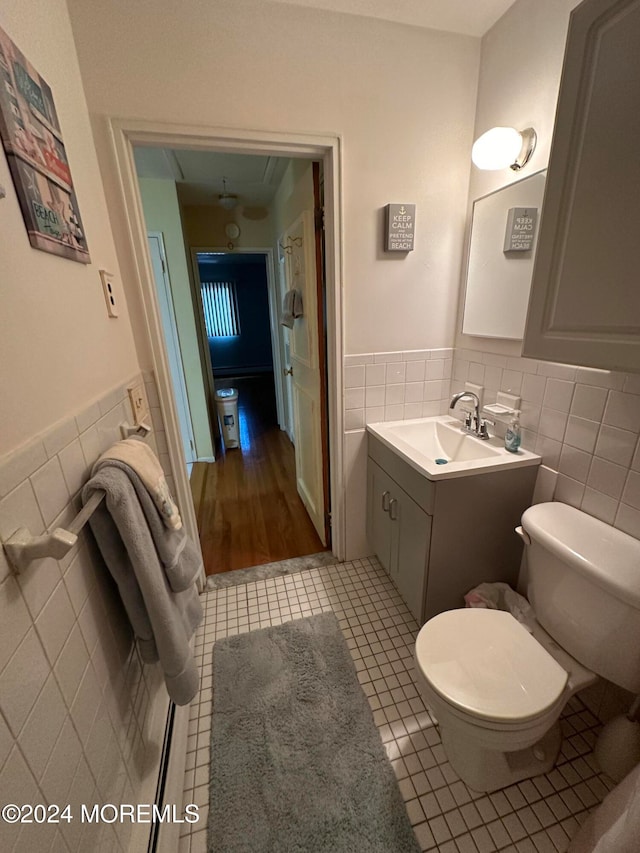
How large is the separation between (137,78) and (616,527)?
216 cm

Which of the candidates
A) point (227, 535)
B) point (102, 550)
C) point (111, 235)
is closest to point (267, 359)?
point (227, 535)

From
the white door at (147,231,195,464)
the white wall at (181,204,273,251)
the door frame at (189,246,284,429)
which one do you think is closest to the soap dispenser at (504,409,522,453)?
the white door at (147,231,195,464)

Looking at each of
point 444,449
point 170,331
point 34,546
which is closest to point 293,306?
point 444,449

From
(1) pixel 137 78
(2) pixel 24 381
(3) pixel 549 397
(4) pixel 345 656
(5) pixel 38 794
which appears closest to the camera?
(5) pixel 38 794

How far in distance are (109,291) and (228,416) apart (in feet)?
8.09

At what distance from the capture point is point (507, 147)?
1.25 meters

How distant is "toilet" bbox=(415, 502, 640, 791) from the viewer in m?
0.87

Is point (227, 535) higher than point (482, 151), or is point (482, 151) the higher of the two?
point (482, 151)

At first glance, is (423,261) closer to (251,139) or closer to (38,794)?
(251,139)

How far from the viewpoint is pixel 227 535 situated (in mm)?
2275

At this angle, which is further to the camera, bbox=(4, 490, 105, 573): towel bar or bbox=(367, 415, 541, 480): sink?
bbox=(367, 415, 541, 480): sink

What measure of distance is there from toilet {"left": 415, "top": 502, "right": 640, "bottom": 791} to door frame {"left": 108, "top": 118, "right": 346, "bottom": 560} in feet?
3.13

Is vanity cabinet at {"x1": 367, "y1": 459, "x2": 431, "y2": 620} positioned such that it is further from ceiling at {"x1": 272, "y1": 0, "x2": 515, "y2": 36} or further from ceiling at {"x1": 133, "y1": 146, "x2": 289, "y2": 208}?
ceiling at {"x1": 133, "y1": 146, "x2": 289, "y2": 208}

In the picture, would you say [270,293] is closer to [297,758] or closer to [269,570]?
[269,570]
